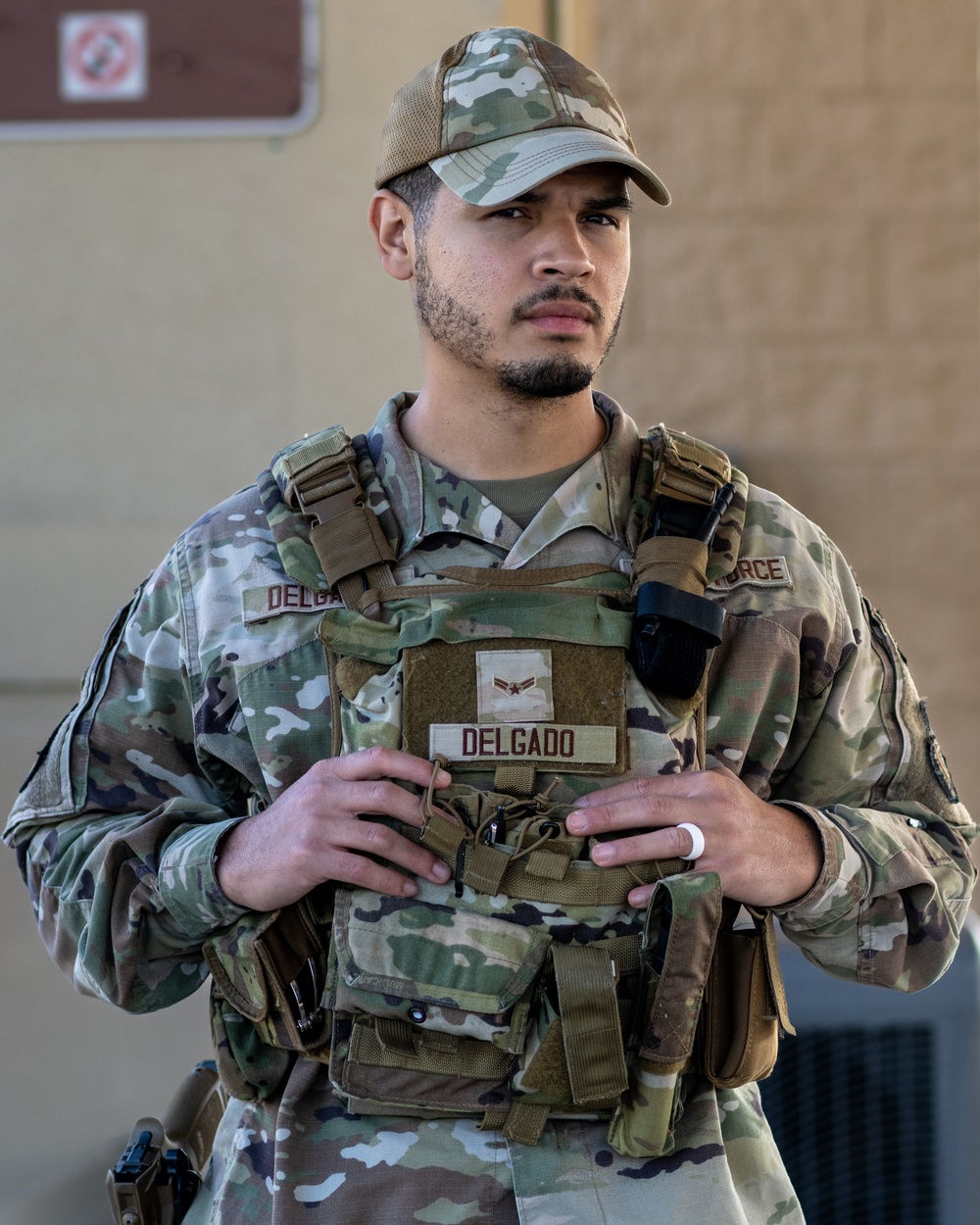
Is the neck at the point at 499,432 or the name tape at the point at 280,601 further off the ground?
the neck at the point at 499,432

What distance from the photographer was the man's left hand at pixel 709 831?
151 centimetres

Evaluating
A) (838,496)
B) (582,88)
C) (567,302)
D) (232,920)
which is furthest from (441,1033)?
(838,496)

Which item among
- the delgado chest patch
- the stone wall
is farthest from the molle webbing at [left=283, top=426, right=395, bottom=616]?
the stone wall

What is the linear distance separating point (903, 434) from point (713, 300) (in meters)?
0.67

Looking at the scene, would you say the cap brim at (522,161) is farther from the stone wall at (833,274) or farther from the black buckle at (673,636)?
the stone wall at (833,274)

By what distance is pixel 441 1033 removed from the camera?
1525mm

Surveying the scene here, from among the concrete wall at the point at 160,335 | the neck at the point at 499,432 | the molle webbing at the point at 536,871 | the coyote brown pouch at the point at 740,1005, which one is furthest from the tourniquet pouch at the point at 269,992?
the concrete wall at the point at 160,335

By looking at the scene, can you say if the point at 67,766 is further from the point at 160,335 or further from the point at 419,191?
the point at 160,335

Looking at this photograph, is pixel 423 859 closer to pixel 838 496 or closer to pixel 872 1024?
pixel 872 1024

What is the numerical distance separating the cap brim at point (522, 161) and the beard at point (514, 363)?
112 millimetres

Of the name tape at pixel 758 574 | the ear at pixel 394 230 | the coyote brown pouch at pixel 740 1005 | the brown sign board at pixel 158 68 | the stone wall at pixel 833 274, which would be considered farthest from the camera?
the stone wall at pixel 833 274

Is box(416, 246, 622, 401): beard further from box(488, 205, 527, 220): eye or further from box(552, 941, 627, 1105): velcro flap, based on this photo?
box(552, 941, 627, 1105): velcro flap

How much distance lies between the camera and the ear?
1.81m

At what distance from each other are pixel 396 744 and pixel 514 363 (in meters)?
0.46
